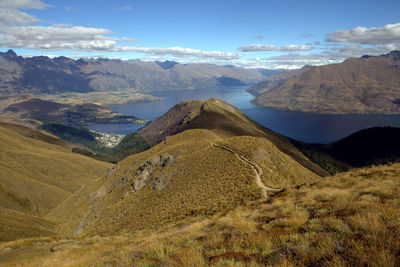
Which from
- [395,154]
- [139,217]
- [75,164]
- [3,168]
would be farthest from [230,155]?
[395,154]

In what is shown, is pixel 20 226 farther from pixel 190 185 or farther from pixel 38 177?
pixel 38 177

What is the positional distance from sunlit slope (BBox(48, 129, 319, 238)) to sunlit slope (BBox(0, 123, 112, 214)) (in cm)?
4666

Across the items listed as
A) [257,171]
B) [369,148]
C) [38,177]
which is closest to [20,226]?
[257,171]

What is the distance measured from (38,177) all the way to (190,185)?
114158mm

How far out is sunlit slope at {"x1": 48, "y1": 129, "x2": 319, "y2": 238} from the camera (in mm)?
33531

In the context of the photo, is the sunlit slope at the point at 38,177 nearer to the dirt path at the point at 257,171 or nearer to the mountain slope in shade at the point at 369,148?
the dirt path at the point at 257,171

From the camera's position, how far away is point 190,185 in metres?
42.9

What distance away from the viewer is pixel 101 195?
231 feet

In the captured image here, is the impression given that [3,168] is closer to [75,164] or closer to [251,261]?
[75,164]

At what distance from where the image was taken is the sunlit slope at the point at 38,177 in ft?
317

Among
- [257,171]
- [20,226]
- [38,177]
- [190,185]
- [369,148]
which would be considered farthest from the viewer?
[369,148]

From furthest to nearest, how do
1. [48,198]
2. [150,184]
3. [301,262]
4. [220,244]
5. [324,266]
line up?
1. [48,198]
2. [150,184]
3. [220,244]
4. [301,262]
5. [324,266]

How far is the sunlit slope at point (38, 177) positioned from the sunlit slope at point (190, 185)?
46662 mm

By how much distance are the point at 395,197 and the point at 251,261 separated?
11120 mm
